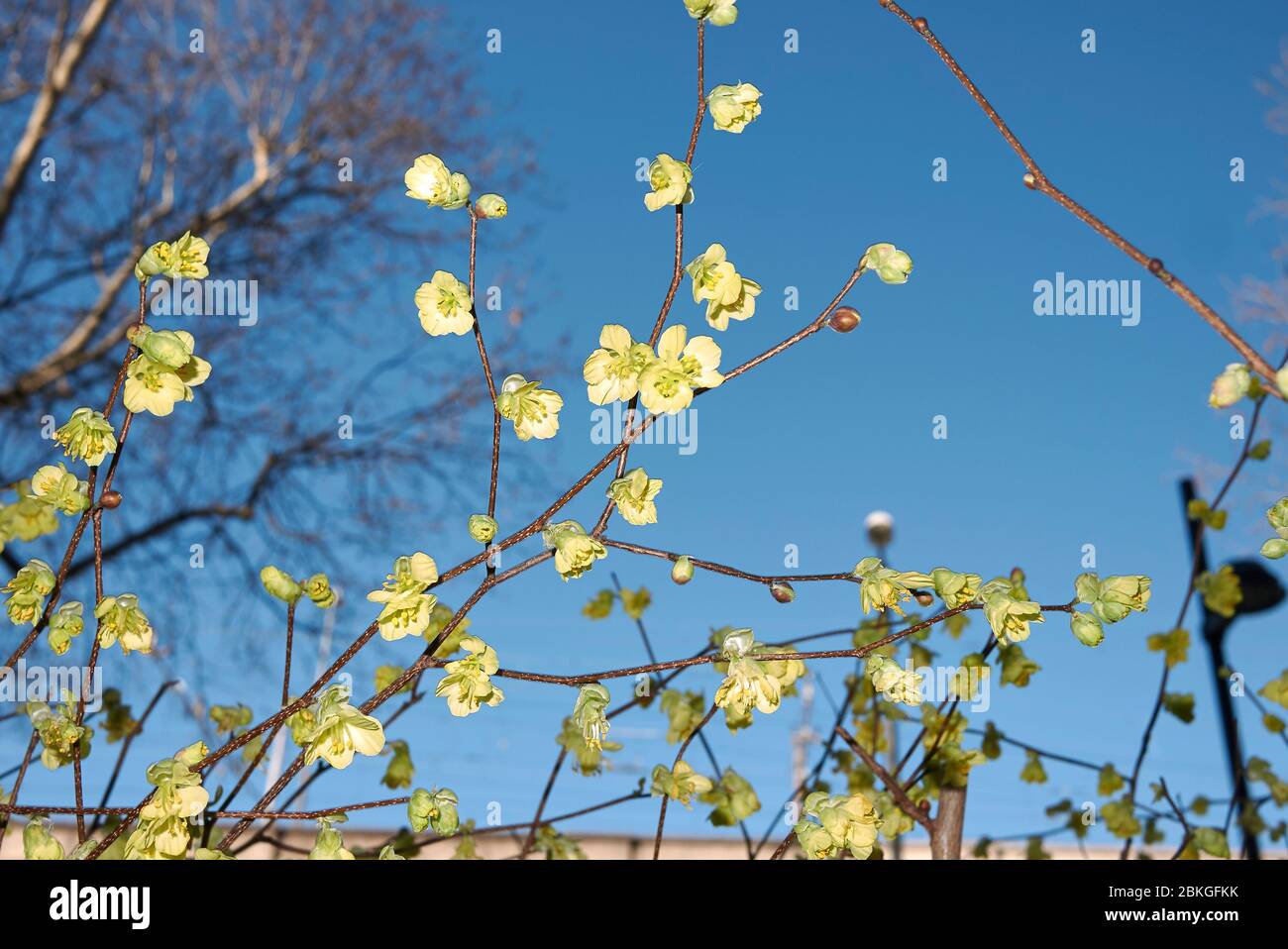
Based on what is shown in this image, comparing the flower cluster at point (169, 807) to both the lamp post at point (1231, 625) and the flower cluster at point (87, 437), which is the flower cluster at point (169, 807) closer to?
the flower cluster at point (87, 437)

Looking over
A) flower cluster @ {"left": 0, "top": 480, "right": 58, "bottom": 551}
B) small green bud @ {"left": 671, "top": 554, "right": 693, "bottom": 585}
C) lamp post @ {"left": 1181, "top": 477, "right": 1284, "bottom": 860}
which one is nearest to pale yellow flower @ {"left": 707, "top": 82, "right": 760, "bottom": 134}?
small green bud @ {"left": 671, "top": 554, "right": 693, "bottom": 585}

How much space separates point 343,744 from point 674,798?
414 millimetres

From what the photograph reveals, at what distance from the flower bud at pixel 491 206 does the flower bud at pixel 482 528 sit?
0.26 m

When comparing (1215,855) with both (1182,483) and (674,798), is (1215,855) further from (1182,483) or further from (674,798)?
(1182,483)

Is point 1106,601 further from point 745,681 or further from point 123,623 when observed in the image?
point 123,623

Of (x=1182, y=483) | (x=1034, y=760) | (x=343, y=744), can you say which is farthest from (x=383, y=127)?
(x=343, y=744)

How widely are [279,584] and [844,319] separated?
49 centimetres

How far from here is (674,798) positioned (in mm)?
1020

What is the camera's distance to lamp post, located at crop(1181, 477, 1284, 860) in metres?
1.71

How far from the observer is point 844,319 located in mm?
791

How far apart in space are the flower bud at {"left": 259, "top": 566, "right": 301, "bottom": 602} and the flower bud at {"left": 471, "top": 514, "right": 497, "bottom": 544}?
215 mm

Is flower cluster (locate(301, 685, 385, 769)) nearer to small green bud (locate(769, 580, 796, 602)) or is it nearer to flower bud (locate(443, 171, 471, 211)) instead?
small green bud (locate(769, 580, 796, 602))

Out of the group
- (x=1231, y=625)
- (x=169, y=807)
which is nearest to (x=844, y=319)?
(x=169, y=807)
